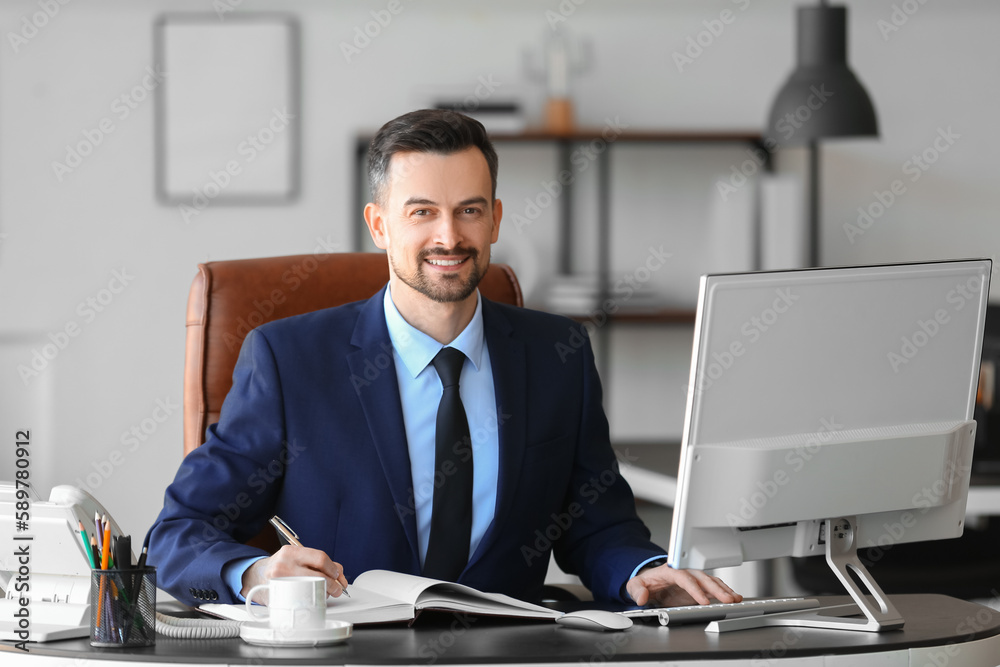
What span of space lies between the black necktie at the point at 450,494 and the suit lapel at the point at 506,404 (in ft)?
0.11

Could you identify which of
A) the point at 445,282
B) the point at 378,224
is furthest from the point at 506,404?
the point at 378,224

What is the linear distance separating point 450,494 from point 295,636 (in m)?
0.54

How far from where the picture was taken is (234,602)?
134 centimetres

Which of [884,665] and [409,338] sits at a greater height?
[409,338]

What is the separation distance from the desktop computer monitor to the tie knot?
550 millimetres

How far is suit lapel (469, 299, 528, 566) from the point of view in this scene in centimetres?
164

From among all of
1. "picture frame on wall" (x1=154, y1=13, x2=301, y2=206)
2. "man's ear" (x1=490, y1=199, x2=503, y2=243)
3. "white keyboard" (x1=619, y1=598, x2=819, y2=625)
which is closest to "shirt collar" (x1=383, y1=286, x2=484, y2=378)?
"man's ear" (x1=490, y1=199, x2=503, y2=243)

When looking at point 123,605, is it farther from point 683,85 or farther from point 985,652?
point 683,85

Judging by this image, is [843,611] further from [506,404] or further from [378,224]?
[378,224]

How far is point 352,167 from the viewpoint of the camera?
3.69 metres

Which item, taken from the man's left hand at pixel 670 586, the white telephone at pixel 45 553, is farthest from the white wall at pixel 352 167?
the white telephone at pixel 45 553

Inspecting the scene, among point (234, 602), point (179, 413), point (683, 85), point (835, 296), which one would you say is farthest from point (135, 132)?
point (835, 296)

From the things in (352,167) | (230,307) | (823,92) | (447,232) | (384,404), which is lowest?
(384,404)

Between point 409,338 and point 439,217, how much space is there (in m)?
0.20
